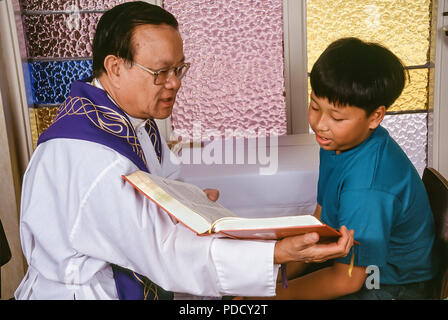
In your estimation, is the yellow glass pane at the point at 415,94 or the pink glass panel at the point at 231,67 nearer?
the pink glass panel at the point at 231,67

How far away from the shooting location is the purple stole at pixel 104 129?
3.26ft

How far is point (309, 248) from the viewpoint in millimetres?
856

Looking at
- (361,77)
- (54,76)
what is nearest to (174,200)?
(361,77)

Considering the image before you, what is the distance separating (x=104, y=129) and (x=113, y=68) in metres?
0.16

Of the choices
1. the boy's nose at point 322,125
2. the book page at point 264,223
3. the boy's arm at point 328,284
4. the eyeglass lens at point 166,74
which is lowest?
the boy's arm at point 328,284

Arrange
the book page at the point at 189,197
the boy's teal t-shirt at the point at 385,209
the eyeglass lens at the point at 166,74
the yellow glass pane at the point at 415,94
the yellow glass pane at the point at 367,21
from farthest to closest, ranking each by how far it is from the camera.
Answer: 1. the yellow glass pane at the point at 415,94
2. the yellow glass pane at the point at 367,21
3. the eyeglass lens at the point at 166,74
4. the boy's teal t-shirt at the point at 385,209
5. the book page at the point at 189,197

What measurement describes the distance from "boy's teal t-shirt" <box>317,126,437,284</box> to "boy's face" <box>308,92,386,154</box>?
0.03m

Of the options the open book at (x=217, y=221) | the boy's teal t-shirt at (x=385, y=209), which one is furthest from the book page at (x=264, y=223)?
the boy's teal t-shirt at (x=385, y=209)

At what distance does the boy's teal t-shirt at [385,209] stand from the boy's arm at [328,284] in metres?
0.03

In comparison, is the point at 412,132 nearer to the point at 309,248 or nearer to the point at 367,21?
the point at 367,21

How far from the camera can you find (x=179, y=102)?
226cm

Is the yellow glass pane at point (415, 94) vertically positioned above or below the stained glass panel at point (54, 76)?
below

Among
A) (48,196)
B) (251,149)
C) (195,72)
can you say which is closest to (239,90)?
(195,72)

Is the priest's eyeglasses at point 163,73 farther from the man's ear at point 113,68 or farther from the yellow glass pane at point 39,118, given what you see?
the yellow glass pane at point 39,118
